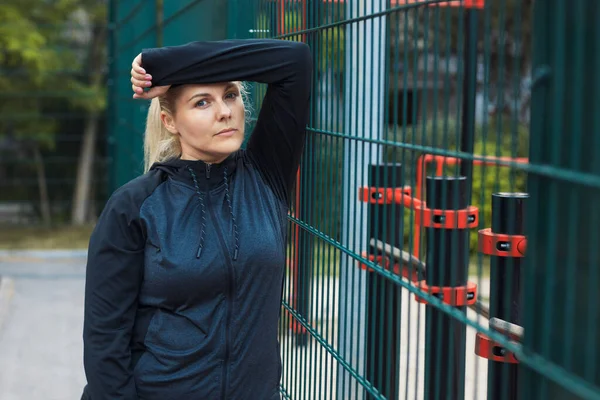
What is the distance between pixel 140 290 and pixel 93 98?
14.8 m

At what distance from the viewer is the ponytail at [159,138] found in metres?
2.68

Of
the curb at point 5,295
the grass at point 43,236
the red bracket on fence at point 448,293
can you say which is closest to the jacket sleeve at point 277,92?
the red bracket on fence at point 448,293

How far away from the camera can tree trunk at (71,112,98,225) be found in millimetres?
17297

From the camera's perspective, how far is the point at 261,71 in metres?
2.68

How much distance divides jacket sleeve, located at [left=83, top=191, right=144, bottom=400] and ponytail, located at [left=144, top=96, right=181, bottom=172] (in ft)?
0.77

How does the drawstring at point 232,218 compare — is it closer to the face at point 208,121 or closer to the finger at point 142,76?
the face at point 208,121

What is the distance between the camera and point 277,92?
2.73 metres

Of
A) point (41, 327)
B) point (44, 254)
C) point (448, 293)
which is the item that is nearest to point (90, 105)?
point (44, 254)

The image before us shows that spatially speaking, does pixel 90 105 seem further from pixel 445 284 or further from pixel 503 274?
pixel 445 284

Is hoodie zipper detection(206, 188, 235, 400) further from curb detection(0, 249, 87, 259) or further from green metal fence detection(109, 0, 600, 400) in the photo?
curb detection(0, 249, 87, 259)

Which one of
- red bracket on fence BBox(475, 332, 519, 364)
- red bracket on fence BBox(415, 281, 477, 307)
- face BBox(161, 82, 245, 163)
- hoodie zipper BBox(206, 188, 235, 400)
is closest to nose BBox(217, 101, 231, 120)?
face BBox(161, 82, 245, 163)

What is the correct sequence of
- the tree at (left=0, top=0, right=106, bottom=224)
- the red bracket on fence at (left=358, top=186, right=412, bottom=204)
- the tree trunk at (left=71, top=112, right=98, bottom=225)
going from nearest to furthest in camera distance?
the red bracket on fence at (left=358, top=186, right=412, bottom=204), the tree at (left=0, top=0, right=106, bottom=224), the tree trunk at (left=71, top=112, right=98, bottom=225)

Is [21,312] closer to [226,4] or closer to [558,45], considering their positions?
[226,4]

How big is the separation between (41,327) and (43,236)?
341 inches
